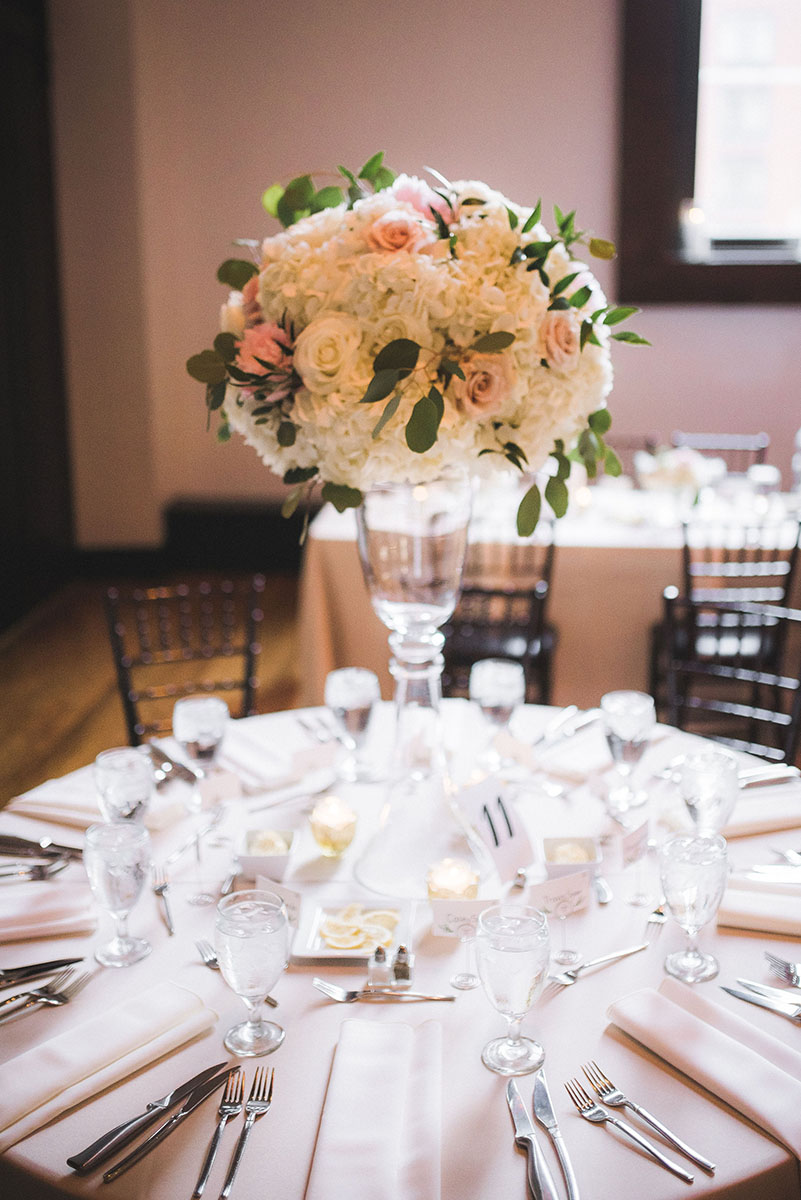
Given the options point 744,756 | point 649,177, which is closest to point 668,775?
point 744,756

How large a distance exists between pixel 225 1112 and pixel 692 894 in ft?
1.73

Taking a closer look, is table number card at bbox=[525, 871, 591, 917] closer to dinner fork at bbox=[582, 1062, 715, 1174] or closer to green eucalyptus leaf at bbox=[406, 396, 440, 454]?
dinner fork at bbox=[582, 1062, 715, 1174]

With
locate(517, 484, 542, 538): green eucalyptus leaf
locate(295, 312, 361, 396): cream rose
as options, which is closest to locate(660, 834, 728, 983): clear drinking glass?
locate(517, 484, 542, 538): green eucalyptus leaf

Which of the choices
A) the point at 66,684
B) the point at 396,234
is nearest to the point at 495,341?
the point at 396,234

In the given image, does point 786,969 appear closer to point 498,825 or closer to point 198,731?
point 498,825

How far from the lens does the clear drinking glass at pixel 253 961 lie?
100cm

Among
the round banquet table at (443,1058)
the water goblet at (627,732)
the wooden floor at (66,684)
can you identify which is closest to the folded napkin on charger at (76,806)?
the round banquet table at (443,1058)

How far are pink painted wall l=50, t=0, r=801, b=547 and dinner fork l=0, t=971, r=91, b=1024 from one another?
4.62 metres

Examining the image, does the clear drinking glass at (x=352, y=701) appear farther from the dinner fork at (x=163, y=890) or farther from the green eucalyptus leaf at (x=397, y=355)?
the green eucalyptus leaf at (x=397, y=355)

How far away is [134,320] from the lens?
5320 mm

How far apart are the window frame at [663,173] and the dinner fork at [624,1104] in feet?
15.4

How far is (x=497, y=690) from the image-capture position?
1.64 m

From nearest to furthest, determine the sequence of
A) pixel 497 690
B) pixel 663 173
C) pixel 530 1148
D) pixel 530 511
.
Result: 1. pixel 530 1148
2. pixel 530 511
3. pixel 497 690
4. pixel 663 173

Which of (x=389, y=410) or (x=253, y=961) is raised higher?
(x=389, y=410)
